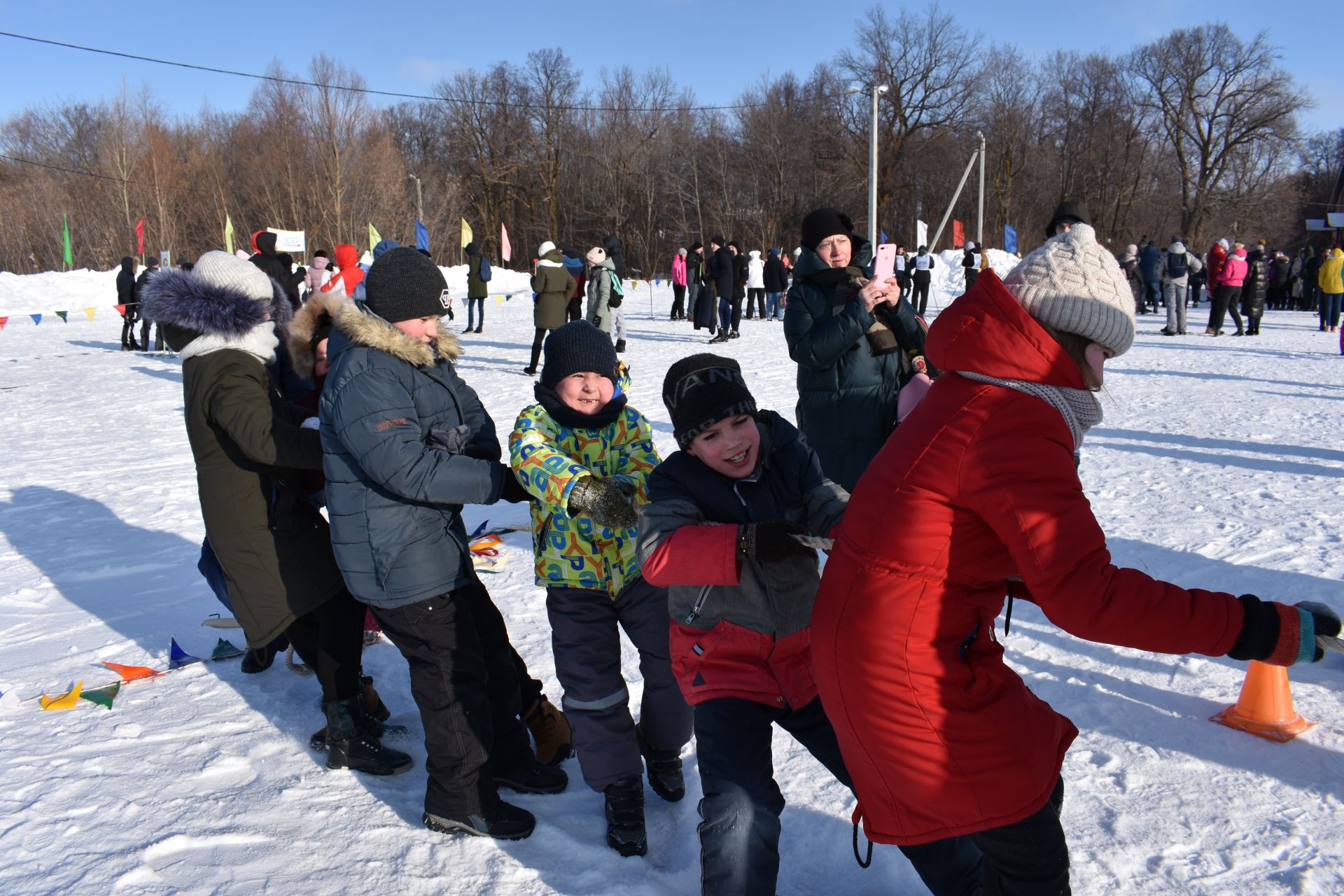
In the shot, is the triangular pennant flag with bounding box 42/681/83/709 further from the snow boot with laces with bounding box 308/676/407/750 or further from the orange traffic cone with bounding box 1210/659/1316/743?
the orange traffic cone with bounding box 1210/659/1316/743

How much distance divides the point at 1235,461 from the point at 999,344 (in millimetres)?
6569

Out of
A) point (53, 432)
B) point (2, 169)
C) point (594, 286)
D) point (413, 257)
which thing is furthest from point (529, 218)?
point (413, 257)

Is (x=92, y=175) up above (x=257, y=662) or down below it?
above

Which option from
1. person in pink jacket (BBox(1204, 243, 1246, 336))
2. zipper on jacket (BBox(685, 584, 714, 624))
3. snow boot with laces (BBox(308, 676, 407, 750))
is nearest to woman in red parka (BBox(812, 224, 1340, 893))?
zipper on jacket (BBox(685, 584, 714, 624))

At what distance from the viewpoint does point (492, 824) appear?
2.72 m

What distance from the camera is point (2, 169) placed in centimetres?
4284

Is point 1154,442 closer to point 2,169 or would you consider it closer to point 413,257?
point 413,257

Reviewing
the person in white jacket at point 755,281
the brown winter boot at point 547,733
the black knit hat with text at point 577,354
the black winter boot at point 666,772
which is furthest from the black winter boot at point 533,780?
the person in white jacket at point 755,281

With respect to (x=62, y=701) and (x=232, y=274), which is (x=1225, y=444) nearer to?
(x=232, y=274)

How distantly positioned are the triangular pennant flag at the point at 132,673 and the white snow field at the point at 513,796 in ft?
0.09

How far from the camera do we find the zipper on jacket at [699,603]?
7.30ft

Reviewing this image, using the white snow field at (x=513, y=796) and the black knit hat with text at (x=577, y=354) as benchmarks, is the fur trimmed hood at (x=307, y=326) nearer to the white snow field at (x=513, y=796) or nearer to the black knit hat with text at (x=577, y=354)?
the black knit hat with text at (x=577, y=354)

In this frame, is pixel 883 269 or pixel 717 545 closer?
pixel 717 545

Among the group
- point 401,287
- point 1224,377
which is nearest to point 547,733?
point 401,287
